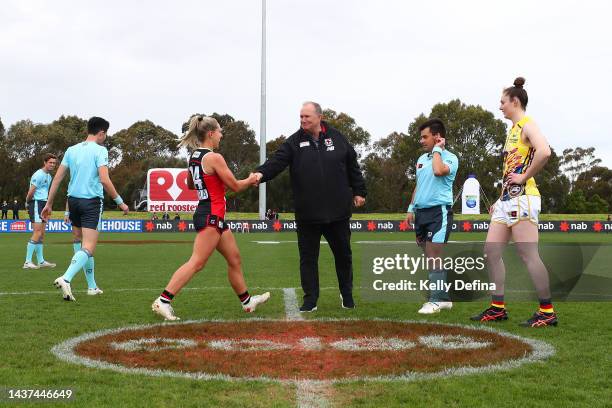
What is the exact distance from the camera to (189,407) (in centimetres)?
338

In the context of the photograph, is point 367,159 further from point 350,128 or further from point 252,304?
point 252,304

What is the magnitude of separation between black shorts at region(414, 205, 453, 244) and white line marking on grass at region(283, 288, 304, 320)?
5.48ft

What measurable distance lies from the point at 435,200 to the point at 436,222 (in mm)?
243

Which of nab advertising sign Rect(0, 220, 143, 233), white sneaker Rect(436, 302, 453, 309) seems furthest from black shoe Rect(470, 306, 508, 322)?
nab advertising sign Rect(0, 220, 143, 233)

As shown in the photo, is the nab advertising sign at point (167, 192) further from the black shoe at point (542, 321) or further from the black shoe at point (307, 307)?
the black shoe at point (542, 321)

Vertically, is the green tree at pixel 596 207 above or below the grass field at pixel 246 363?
above

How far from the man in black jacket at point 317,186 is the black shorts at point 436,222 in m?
0.72

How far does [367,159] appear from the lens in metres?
76.8

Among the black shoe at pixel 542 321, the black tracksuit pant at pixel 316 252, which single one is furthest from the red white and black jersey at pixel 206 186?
the black shoe at pixel 542 321

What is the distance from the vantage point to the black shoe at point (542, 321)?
5934 mm

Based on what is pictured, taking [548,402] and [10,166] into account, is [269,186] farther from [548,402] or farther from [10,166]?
[548,402]

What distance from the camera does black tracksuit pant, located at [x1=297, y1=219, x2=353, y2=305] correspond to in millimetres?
7152

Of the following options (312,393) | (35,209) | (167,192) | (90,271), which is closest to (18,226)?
(167,192)

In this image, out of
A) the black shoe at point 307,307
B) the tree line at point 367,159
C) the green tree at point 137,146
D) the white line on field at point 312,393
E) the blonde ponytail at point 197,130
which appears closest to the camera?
the white line on field at point 312,393
